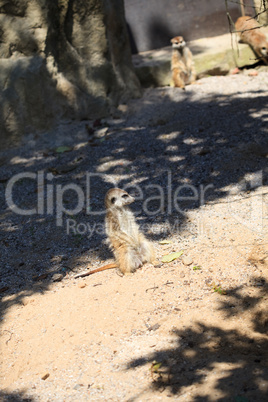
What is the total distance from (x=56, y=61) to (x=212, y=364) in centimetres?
603

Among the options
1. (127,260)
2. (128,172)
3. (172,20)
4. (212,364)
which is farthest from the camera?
(172,20)

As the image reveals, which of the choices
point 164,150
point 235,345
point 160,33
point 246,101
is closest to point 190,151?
point 164,150

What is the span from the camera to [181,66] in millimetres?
8375

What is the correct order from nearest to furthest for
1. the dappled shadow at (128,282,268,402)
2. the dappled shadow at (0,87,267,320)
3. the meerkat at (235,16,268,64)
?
the dappled shadow at (128,282,268,402), the dappled shadow at (0,87,267,320), the meerkat at (235,16,268,64)

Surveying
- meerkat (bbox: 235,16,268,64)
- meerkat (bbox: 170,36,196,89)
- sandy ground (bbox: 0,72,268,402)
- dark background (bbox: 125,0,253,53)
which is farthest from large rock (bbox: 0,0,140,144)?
meerkat (bbox: 235,16,268,64)

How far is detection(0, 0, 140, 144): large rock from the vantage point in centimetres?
722

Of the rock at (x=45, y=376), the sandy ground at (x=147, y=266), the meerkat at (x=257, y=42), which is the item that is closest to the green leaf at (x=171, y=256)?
the sandy ground at (x=147, y=266)

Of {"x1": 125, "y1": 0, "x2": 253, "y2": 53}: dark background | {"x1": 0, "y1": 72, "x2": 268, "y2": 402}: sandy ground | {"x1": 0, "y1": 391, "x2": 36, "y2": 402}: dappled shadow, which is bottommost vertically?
{"x1": 0, "y1": 391, "x2": 36, "y2": 402}: dappled shadow

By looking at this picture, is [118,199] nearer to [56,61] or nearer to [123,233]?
[123,233]

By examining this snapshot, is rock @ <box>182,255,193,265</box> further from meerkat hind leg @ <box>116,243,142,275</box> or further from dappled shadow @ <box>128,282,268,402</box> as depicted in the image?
dappled shadow @ <box>128,282,268,402</box>

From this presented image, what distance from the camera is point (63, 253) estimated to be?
15.6ft

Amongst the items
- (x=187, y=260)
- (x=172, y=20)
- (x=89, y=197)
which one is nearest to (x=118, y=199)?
(x=187, y=260)

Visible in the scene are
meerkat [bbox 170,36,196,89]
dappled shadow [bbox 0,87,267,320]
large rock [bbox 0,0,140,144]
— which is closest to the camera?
dappled shadow [bbox 0,87,267,320]

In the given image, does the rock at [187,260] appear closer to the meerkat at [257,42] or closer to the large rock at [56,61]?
the large rock at [56,61]
